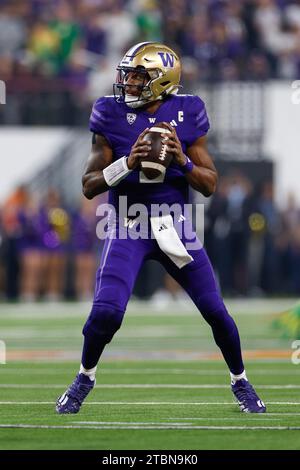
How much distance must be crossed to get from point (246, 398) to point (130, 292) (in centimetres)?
83

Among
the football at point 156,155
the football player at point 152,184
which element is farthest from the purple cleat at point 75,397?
the football at point 156,155

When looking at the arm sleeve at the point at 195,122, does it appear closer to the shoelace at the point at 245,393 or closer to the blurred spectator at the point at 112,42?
the shoelace at the point at 245,393

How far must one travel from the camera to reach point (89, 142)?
69.8ft

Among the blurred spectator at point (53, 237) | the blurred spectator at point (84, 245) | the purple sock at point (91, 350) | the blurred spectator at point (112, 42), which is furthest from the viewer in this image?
the blurred spectator at point (112, 42)

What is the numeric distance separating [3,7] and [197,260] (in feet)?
52.1

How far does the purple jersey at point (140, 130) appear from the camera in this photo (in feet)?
24.6

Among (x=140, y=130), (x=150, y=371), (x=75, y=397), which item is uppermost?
(x=140, y=130)

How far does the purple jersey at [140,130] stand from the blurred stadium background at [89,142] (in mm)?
12234

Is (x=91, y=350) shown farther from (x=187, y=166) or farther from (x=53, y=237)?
(x=53, y=237)

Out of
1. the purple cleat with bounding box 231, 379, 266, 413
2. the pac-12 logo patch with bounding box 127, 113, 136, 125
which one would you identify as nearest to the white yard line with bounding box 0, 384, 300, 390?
the purple cleat with bounding box 231, 379, 266, 413

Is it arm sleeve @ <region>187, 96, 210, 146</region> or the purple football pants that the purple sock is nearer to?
the purple football pants

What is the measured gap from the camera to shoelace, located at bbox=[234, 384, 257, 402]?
748 centimetres

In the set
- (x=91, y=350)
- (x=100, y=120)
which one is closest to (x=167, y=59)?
(x=100, y=120)

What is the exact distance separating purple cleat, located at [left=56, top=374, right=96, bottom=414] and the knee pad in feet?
0.95
